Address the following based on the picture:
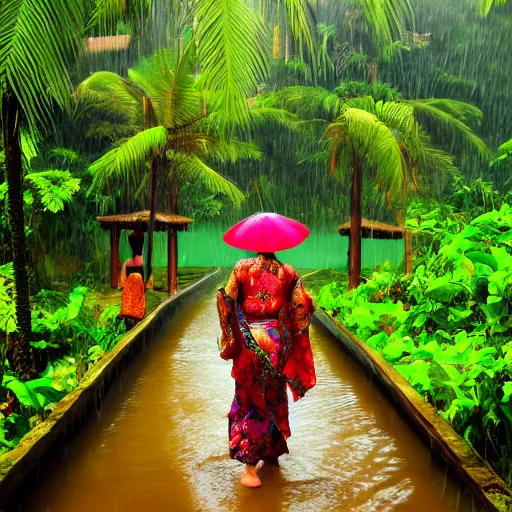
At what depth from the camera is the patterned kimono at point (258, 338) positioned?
12.8 feet

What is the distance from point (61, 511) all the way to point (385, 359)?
13.3ft

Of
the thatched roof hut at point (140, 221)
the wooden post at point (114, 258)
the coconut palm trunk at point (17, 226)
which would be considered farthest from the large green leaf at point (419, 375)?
the wooden post at point (114, 258)

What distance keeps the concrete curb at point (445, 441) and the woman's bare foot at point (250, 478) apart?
44.6 inches

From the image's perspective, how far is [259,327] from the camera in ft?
12.9

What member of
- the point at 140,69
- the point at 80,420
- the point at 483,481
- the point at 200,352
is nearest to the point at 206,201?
the point at 140,69

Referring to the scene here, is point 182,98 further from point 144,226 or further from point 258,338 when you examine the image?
point 258,338

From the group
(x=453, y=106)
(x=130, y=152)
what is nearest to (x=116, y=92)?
(x=130, y=152)

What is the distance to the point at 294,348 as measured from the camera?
4113 mm

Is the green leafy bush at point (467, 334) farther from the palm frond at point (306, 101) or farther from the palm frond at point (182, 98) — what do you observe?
the palm frond at point (306, 101)

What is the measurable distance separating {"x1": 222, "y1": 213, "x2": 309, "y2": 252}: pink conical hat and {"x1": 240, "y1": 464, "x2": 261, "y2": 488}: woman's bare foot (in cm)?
130

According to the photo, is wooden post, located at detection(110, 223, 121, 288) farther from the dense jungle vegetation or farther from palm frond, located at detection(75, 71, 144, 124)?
palm frond, located at detection(75, 71, 144, 124)

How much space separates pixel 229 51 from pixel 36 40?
65.8 inches

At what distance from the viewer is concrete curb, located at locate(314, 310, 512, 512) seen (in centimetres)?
316

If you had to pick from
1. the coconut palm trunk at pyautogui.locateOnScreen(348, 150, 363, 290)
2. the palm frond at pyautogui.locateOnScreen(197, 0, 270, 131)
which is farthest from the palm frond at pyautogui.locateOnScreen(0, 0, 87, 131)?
the coconut palm trunk at pyautogui.locateOnScreen(348, 150, 363, 290)
